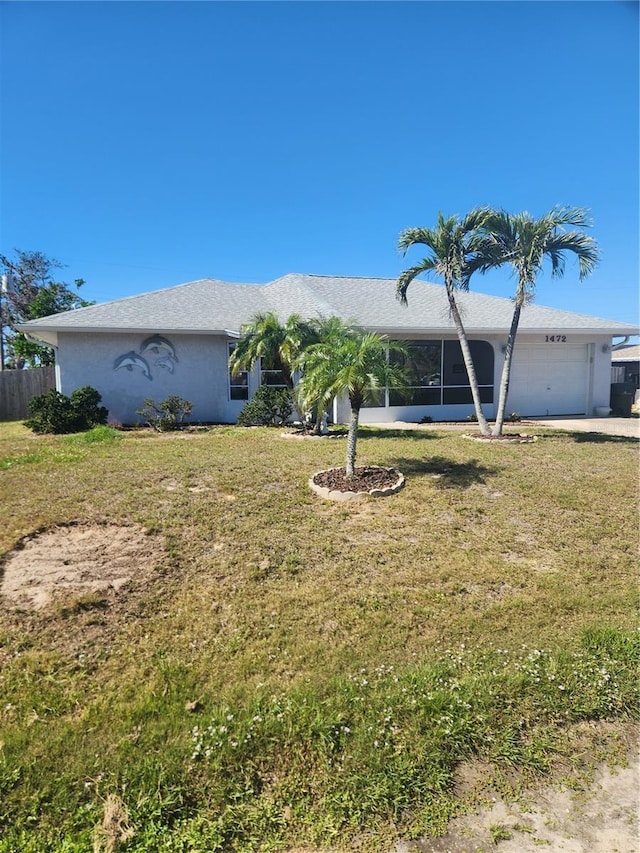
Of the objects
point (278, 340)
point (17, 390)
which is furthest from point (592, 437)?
point (17, 390)

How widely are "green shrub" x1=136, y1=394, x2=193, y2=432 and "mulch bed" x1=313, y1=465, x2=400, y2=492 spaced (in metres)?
6.93

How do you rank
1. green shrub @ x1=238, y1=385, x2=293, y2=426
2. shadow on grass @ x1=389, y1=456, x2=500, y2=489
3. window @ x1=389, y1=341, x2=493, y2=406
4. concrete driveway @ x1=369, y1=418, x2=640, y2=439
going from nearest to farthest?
shadow on grass @ x1=389, y1=456, x2=500, y2=489, concrete driveway @ x1=369, y1=418, x2=640, y2=439, green shrub @ x1=238, y1=385, x2=293, y2=426, window @ x1=389, y1=341, x2=493, y2=406

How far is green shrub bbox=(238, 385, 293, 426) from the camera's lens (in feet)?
44.5

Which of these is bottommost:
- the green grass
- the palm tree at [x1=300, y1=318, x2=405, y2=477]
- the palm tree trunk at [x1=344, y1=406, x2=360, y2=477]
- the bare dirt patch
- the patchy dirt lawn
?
the patchy dirt lawn

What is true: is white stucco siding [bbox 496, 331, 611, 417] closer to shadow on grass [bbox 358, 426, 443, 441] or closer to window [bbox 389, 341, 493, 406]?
window [bbox 389, 341, 493, 406]

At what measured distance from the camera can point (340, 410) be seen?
14.9m

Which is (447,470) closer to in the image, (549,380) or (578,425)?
(578,425)

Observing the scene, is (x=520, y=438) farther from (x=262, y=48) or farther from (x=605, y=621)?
(x=262, y=48)

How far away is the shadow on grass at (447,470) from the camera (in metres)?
7.39

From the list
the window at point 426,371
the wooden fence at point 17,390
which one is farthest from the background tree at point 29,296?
the window at point 426,371

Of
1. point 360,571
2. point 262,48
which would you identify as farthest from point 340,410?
point 360,571

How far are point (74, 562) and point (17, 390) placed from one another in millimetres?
15853

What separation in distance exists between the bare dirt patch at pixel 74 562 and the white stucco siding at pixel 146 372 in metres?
9.67

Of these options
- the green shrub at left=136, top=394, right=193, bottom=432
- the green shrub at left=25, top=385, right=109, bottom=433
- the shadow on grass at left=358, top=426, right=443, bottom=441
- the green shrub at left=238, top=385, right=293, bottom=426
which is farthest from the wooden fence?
the shadow on grass at left=358, top=426, right=443, bottom=441
